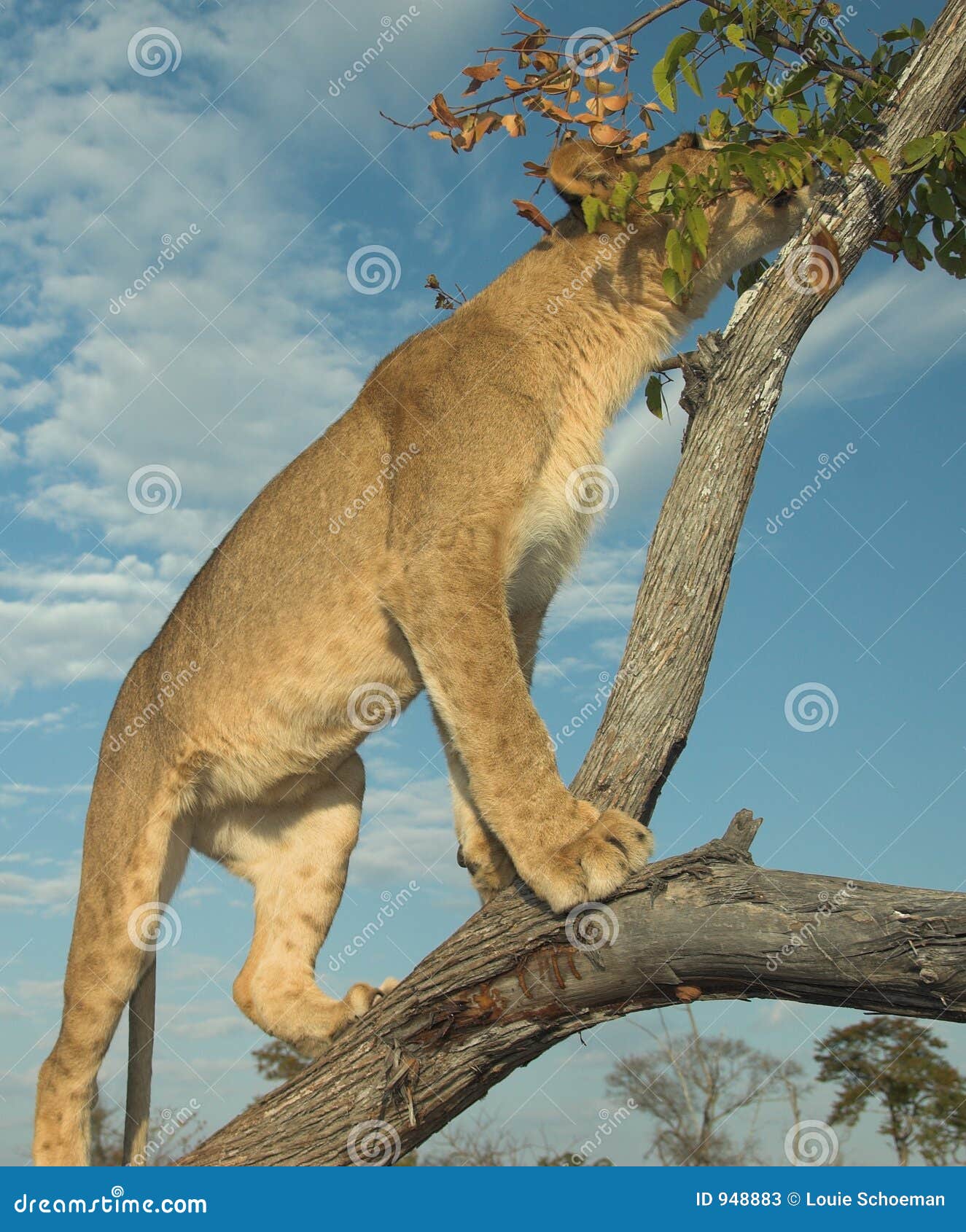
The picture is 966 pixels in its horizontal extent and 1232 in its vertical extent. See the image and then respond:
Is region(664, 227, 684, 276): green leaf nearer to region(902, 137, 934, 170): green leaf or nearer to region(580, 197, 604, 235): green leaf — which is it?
region(580, 197, 604, 235): green leaf

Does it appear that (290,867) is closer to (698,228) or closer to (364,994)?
(364,994)

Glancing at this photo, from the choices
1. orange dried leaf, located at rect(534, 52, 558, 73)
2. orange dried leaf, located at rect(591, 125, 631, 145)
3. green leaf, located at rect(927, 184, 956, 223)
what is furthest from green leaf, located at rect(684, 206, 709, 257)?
green leaf, located at rect(927, 184, 956, 223)

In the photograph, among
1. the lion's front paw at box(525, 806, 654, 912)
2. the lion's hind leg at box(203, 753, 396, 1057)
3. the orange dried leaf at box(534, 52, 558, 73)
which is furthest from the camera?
the lion's hind leg at box(203, 753, 396, 1057)

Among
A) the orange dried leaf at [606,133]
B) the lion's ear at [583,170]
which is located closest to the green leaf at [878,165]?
the orange dried leaf at [606,133]

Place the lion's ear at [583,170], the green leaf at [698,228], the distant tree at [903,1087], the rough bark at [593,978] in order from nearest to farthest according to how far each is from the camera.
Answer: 1. the rough bark at [593,978]
2. the green leaf at [698,228]
3. the lion's ear at [583,170]
4. the distant tree at [903,1087]

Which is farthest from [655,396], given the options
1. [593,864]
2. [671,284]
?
[593,864]

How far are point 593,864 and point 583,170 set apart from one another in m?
3.11

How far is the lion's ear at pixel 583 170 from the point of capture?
16.2 ft

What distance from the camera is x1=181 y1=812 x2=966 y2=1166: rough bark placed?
3.17 metres

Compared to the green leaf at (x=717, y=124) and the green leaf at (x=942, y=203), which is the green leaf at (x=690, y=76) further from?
the green leaf at (x=942, y=203)

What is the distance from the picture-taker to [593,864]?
3756 millimetres

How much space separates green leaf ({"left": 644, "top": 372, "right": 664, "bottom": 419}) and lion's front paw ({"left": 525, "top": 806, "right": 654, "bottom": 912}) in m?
2.29

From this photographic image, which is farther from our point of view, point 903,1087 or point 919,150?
point 903,1087

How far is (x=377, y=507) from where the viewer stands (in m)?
4.96
